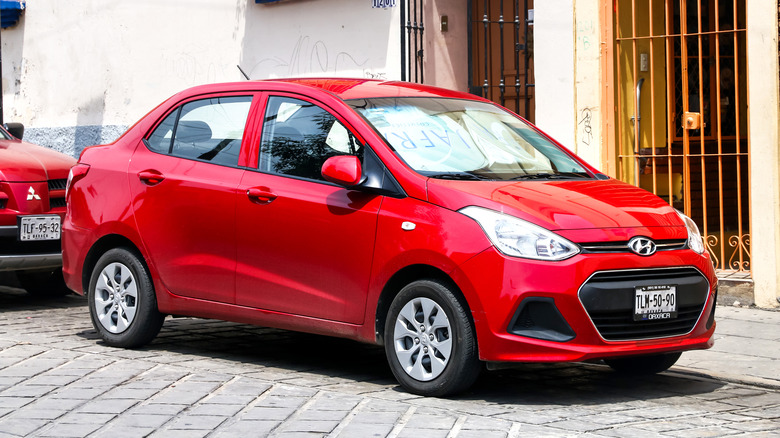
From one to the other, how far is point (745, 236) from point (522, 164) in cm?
400

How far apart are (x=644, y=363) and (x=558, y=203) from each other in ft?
4.59

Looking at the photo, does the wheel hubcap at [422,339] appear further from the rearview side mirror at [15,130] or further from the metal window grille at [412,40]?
the metal window grille at [412,40]

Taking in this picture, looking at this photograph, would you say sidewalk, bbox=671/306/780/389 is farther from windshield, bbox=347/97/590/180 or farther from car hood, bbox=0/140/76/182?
car hood, bbox=0/140/76/182

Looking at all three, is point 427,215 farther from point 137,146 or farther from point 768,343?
point 768,343

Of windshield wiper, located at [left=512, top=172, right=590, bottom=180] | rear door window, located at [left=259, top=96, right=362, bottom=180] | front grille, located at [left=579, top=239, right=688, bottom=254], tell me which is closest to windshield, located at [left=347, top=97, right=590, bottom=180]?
windshield wiper, located at [left=512, top=172, right=590, bottom=180]

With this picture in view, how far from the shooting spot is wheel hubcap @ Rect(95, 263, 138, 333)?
7.56 metres

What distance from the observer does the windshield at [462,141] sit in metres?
6.44

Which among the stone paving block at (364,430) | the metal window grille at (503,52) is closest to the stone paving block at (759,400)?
the stone paving block at (364,430)

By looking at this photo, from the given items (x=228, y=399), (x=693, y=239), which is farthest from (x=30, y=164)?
(x=693, y=239)

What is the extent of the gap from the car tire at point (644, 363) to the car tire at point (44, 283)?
5.68 metres

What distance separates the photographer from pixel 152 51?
15.7 m

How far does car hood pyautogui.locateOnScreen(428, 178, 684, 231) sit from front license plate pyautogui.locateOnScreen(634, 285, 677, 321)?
0.34m

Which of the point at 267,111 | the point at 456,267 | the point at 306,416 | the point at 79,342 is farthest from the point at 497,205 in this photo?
the point at 79,342

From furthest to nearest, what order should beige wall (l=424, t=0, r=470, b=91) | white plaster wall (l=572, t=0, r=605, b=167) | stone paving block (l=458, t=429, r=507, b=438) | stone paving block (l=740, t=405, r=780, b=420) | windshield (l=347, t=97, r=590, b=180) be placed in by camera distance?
beige wall (l=424, t=0, r=470, b=91) → white plaster wall (l=572, t=0, r=605, b=167) → windshield (l=347, t=97, r=590, b=180) → stone paving block (l=740, t=405, r=780, b=420) → stone paving block (l=458, t=429, r=507, b=438)
